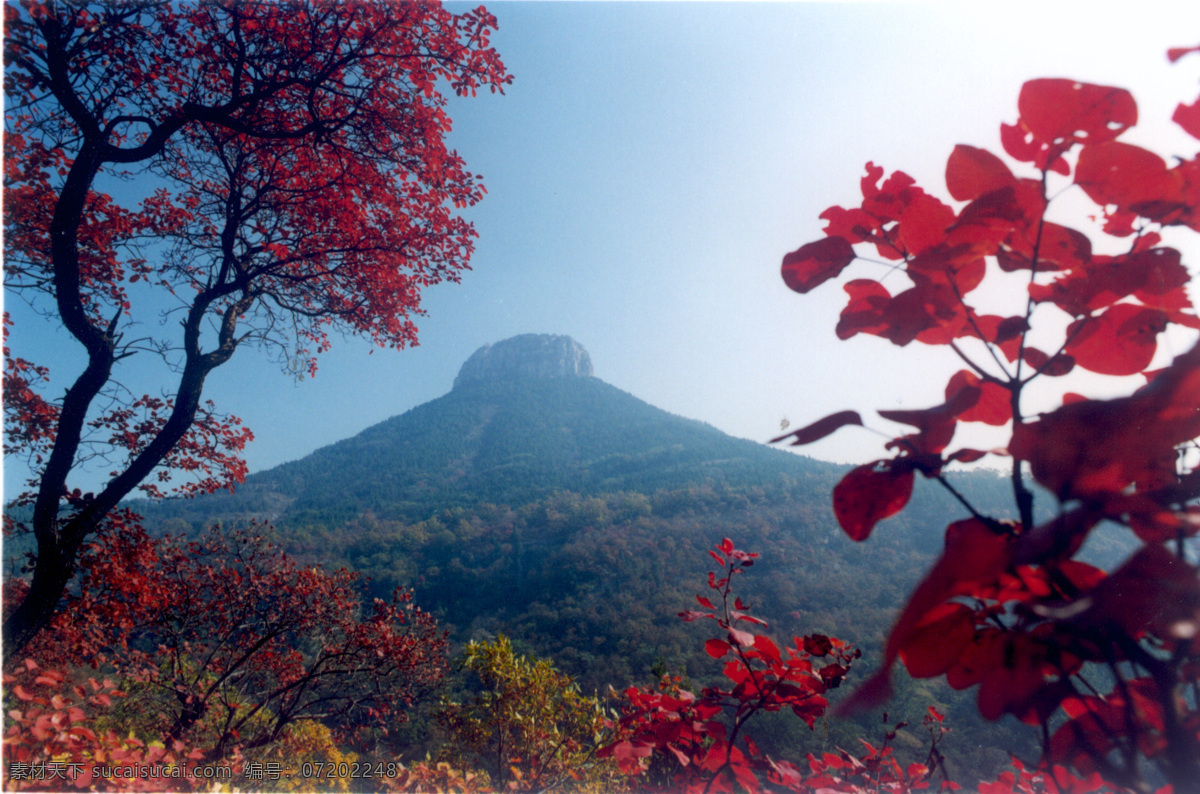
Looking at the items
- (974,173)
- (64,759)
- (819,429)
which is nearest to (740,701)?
(819,429)

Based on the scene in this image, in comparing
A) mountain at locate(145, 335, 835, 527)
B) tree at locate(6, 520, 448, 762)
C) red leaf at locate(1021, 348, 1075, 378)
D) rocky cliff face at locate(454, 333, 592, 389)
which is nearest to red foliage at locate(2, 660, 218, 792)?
tree at locate(6, 520, 448, 762)

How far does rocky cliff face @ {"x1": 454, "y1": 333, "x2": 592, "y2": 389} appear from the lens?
80.4 m

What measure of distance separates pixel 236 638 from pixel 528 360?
78.5 metres

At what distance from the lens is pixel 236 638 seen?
14.5ft

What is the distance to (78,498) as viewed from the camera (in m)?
2.46

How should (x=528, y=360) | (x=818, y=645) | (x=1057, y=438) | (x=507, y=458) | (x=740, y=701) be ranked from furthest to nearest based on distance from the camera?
(x=528, y=360) → (x=507, y=458) → (x=740, y=701) → (x=818, y=645) → (x=1057, y=438)

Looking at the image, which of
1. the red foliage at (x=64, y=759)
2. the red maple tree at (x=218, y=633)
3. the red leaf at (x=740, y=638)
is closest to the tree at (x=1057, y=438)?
the red leaf at (x=740, y=638)

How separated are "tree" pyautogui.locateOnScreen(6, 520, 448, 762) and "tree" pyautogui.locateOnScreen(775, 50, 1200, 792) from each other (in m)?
4.29

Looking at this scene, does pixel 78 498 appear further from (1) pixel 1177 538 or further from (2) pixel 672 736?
(1) pixel 1177 538

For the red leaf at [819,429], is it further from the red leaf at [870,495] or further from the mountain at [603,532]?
the mountain at [603,532]

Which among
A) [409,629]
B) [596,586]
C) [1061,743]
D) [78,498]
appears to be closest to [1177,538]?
[1061,743]

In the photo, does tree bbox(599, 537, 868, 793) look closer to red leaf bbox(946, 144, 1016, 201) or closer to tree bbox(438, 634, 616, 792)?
red leaf bbox(946, 144, 1016, 201)

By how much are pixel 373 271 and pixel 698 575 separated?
23927 millimetres

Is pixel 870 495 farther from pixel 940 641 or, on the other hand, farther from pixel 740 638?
pixel 740 638
